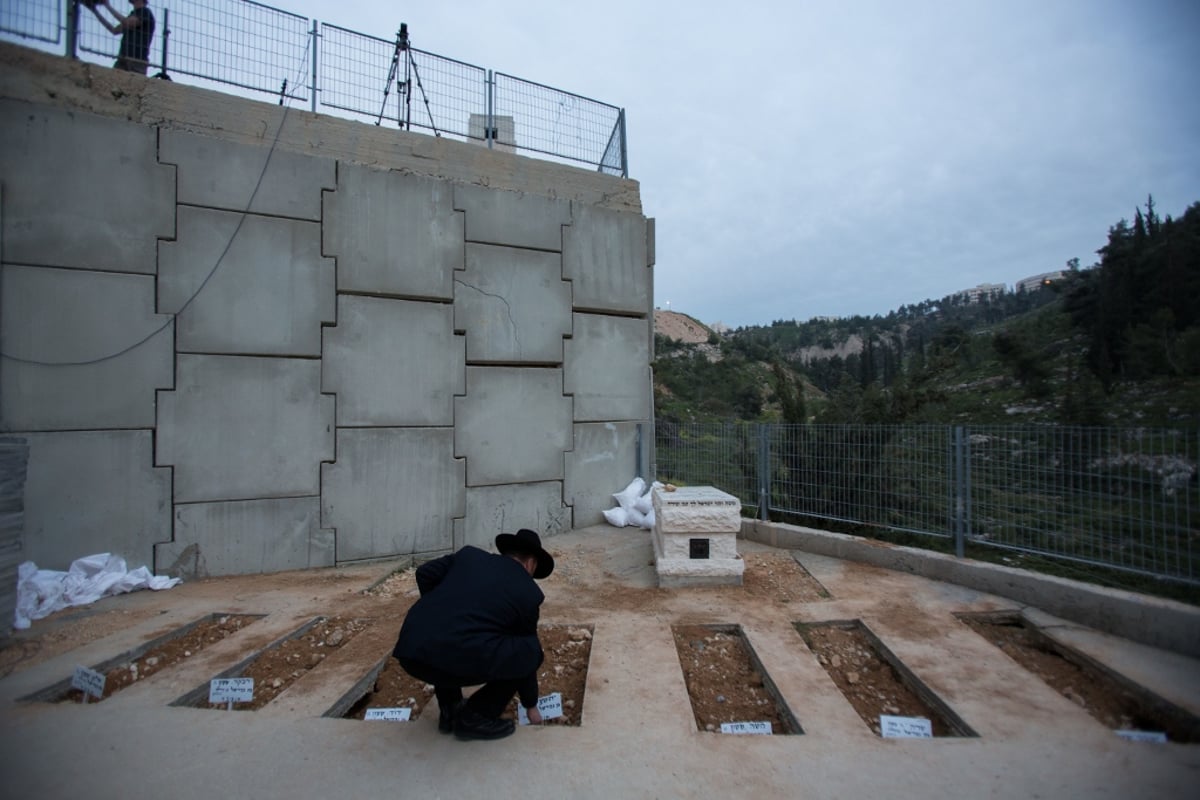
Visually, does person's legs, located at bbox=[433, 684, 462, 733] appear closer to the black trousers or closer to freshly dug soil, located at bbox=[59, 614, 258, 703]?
the black trousers

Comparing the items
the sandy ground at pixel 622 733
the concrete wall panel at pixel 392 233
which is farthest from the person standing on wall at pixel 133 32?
the sandy ground at pixel 622 733

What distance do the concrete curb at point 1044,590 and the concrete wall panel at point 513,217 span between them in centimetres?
506

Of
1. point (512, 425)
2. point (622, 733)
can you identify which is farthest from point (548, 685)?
point (512, 425)

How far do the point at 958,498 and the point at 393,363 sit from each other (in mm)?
6465

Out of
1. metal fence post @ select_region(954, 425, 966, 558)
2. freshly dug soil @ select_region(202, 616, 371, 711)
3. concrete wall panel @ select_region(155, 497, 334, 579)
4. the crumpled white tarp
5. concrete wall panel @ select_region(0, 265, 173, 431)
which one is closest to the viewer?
freshly dug soil @ select_region(202, 616, 371, 711)

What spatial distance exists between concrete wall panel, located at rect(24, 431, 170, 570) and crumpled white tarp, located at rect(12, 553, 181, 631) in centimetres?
16

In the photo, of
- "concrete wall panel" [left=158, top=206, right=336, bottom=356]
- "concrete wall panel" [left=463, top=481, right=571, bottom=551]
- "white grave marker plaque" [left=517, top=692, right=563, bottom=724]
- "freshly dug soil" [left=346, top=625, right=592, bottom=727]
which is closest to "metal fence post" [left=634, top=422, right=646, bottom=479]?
"concrete wall panel" [left=463, top=481, right=571, bottom=551]

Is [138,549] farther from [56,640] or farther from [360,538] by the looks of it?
[360,538]

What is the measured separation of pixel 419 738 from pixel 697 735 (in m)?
1.50

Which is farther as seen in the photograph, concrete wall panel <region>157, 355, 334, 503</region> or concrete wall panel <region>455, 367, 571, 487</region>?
concrete wall panel <region>455, 367, 571, 487</region>

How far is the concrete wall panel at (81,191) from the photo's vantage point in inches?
210

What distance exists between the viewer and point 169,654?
165 inches

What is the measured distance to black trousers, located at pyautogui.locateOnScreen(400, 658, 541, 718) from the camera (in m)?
2.74

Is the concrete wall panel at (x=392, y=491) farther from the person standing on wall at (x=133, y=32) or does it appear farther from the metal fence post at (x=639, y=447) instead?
the person standing on wall at (x=133, y=32)
